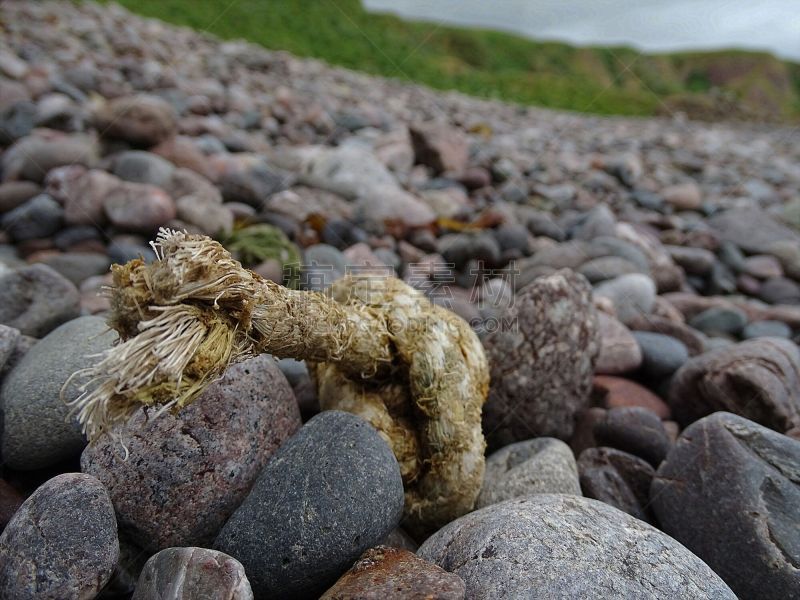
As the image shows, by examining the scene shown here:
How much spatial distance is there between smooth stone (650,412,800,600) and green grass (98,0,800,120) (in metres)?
6.79

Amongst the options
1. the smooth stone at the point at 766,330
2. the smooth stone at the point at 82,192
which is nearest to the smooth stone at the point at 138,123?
the smooth stone at the point at 82,192

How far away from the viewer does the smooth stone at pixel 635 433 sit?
334 centimetres

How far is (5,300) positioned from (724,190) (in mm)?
11577

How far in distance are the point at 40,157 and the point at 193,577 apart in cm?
557

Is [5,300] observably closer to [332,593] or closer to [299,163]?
[332,593]

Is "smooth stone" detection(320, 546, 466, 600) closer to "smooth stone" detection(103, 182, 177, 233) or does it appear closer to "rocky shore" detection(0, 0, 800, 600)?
"rocky shore" detection(0, 0, 800, 600)

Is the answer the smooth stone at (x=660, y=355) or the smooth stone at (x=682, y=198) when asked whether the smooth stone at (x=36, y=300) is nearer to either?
the smooth stone at (x=660, y=355)

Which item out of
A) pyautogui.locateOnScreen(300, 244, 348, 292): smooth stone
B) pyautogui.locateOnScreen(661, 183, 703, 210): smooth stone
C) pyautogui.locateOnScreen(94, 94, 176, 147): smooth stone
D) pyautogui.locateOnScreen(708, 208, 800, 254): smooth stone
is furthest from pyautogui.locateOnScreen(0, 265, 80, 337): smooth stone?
pyautogui.locateOnScreen(661, 183, 703, 210): smooth stone

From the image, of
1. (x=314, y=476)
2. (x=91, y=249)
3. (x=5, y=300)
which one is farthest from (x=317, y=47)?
(x=314, y=476)

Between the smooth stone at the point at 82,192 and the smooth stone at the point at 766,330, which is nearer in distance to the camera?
the smooth stone at the point at 766,330

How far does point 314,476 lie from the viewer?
236cm

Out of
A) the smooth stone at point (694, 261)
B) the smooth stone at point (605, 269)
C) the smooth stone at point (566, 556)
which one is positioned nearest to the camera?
the smooth stone at point (566, 556)

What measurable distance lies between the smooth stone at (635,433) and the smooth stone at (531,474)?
0.42 meters

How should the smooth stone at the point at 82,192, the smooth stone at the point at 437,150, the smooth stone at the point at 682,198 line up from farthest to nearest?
the smooth stone at the point at 682,198
the smooth stone at the point at 437,150
the smooth stone at the point at 82,192
